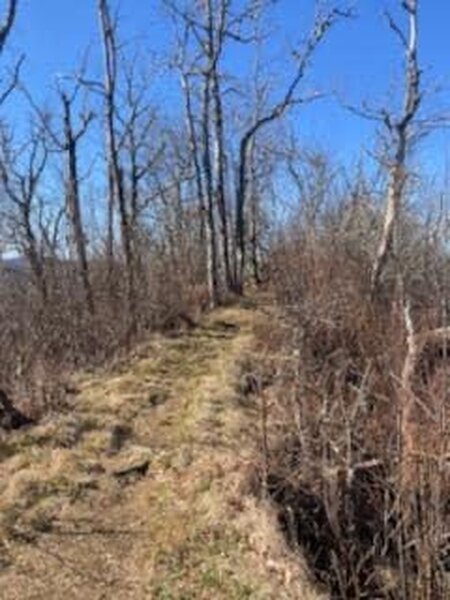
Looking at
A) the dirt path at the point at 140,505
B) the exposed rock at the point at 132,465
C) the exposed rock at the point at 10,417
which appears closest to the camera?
the dirt path at the point at 140,505

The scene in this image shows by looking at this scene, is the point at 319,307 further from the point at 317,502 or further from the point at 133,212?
the point at 133,212

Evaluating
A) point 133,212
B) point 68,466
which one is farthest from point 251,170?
point 68,466

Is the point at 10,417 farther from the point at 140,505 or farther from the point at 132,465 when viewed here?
the point at 140,505

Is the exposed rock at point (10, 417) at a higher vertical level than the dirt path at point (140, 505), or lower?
higher

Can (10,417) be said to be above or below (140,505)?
above

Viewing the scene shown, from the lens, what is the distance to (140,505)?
8.27 metres

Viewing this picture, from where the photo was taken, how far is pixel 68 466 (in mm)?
8891

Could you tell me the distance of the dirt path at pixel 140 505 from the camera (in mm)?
6797

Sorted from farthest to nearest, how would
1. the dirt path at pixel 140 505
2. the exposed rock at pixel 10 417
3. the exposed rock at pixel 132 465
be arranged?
1. the exposed rock at pixel 10 417
2. the exposed rock at pixel 132 465
3. the dirt path at pixel 140 505

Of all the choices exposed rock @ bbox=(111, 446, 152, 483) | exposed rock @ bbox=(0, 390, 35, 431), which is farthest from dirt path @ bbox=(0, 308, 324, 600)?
exposed rock @ bbox=(0, 390, 35, 431)

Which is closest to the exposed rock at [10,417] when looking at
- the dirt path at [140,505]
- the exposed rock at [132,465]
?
the dirt path at [140,505]

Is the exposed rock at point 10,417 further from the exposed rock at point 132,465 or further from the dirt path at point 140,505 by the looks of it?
the exposed rock at point 132,465

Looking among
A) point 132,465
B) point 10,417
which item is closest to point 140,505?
point 132,465

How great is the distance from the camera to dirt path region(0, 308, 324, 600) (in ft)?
22.3
